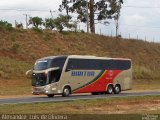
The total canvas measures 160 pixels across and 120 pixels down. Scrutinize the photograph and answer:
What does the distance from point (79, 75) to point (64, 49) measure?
31.5m

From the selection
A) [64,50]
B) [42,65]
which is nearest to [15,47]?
[64,50]

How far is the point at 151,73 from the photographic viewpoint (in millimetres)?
76062

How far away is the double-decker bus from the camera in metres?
41.6

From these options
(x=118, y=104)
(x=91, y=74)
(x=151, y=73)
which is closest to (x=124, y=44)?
(x=151, y=73)

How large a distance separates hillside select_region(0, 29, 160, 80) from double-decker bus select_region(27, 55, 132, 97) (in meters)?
18.3

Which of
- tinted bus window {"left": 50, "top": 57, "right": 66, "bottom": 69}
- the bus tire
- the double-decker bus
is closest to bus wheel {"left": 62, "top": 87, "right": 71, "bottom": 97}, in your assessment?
the double-decker bus

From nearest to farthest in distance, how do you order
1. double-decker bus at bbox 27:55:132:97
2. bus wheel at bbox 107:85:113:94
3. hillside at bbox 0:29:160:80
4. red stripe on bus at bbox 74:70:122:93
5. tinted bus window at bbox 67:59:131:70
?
double-decker bus at bbox 27:55:132:97
tinted bus window at bbox 67:59:131:70
red stripe on bus at bbox 74:70:122:93
bus wheel at bbox 107:85:113:94
hillside at bbox 0:29:160:80

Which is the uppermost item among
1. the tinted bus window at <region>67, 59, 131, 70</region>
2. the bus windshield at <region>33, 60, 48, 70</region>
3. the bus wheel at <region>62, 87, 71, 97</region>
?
the bus windshield at <region>33, 60, 48, 70</region>

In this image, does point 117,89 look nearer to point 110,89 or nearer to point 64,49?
point 110,89

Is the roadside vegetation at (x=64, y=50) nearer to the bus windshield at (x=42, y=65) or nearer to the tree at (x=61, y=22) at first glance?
the tree at (x=61, y=22)

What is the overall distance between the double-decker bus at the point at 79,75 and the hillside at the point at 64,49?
60.2ft

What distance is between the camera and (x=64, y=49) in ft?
246

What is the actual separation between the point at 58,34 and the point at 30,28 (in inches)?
174

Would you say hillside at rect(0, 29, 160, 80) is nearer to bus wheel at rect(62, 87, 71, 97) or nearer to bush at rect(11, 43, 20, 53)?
bush at rect(11, 43, 20, 53)
